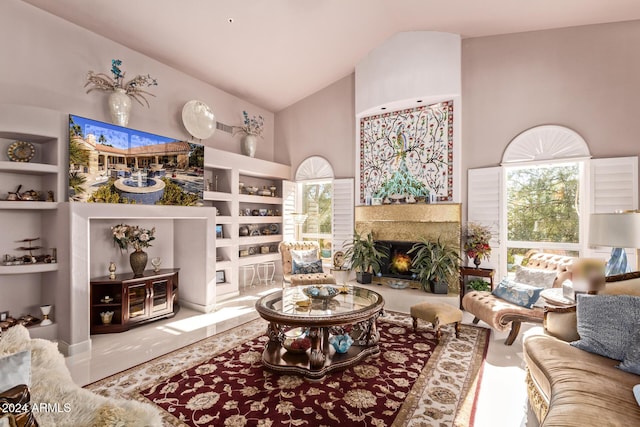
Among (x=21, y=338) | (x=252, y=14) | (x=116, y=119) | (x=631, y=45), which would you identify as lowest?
(x=21, y=338)

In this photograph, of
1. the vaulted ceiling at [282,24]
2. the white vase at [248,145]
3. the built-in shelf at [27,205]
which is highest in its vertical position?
the vaulted ceiling at [282,24]

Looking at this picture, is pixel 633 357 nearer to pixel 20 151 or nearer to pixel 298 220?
pixel 298 220

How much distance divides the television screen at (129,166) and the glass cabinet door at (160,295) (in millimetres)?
1109

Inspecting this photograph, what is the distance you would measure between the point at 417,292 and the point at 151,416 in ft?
13.7

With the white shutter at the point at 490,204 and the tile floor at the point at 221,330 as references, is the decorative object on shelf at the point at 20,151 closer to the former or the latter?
the tile floor at the point at 221,330

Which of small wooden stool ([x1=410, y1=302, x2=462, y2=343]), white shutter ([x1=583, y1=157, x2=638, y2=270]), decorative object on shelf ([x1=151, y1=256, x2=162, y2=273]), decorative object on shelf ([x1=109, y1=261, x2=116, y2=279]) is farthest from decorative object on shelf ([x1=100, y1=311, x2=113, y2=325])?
white shutter ([x1=583, y1=157, x2=638, y2=270])

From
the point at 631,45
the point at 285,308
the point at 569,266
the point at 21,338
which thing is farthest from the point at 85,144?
the point at 631,45

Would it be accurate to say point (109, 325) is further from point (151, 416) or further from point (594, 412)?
point (594, 412)

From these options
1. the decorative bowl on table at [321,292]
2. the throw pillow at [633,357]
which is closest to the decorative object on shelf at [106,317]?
the decorative bowl on table at [321,292]

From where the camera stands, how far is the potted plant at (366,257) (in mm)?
5230

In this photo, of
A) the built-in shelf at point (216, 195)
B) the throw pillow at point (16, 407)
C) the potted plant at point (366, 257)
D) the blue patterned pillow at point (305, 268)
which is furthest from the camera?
the potted plant at point (366, 257)

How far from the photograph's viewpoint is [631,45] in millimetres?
3949

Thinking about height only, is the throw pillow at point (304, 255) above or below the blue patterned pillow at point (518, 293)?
above

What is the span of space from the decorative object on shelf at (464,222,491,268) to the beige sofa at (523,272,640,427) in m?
2.16
